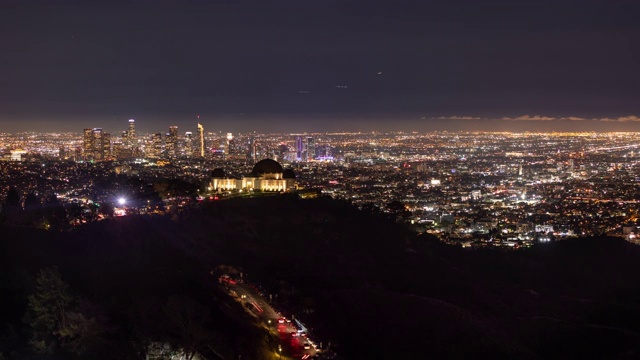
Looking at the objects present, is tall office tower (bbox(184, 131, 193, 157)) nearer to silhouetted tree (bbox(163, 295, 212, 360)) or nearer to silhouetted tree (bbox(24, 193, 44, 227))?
silhouetted tree (bbox(24, 193, 44, 227))

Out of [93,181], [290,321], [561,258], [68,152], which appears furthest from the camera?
[68,152]

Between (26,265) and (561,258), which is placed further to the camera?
(561,258)

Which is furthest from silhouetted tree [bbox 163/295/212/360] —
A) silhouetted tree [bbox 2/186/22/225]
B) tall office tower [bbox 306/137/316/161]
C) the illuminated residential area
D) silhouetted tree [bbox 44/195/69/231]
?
tall office tower [bbox 306/137/316/161]

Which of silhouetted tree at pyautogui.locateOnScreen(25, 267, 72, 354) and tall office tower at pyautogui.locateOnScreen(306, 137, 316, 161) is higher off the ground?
silhouetted tree at pyautogui.locateOnScreen(25, 267, 72, 354)

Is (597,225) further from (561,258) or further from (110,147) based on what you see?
(110,147)

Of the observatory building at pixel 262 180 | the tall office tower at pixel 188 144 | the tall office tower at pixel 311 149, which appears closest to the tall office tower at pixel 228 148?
the tall office tower at pixel 188 144

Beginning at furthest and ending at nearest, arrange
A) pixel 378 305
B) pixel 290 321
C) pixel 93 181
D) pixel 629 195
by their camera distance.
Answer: pixel 629 195, pixel 93 181, pixel 378 305, pixel 290 321

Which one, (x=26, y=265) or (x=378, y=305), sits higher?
(x=26, y=265)

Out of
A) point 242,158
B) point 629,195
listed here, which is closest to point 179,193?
point 629,195
